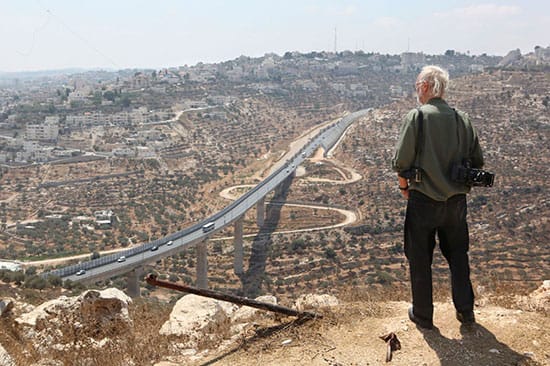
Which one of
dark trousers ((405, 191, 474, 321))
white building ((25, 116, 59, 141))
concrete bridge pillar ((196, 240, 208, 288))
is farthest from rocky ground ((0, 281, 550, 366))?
white building ((25, 116, 59, 141))

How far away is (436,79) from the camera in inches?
149

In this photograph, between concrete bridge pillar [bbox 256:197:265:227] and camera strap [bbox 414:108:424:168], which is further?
concrete bridge pillar [bbox 256:197:265:227]

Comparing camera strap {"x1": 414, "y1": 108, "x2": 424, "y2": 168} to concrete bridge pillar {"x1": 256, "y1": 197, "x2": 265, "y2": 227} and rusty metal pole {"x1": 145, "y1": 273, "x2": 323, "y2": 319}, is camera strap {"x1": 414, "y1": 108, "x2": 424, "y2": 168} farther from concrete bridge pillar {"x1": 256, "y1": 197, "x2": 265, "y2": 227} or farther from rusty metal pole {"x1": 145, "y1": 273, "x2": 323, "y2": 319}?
concrete bridge pillar {"x1": 256, "y1": 197, "x2": 265, "y2": 227}

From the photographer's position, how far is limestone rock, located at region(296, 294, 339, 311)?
4725mm

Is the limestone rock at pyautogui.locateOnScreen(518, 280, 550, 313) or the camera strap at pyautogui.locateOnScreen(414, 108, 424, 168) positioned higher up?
the camera strap at pyautogui.locateOnScreen(414, 108, 424, 168)

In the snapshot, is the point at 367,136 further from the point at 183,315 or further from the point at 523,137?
the point at 183,315

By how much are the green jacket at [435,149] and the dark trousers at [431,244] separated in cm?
9

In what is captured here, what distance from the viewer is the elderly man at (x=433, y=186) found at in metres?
3.64

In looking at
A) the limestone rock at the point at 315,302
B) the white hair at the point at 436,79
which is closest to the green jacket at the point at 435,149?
the white hair at the point at 436,79

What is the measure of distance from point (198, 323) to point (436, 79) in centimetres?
299

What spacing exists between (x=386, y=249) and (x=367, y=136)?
3347 centimetres

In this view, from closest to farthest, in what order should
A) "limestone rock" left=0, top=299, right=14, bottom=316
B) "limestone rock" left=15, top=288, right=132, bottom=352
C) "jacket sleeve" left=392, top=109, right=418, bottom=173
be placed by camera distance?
"jacket sleeve" left=392, top=109, right=418, bottom=173, "limestone rock" left=15, top=288, right=132, bottom=352, "limestone rock" left=0, top=299, right=14, bottom=316

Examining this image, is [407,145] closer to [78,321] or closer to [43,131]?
[78,321]

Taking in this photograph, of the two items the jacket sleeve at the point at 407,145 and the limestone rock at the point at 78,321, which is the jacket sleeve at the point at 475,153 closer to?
the jacket sleeve at the point at 407,145
